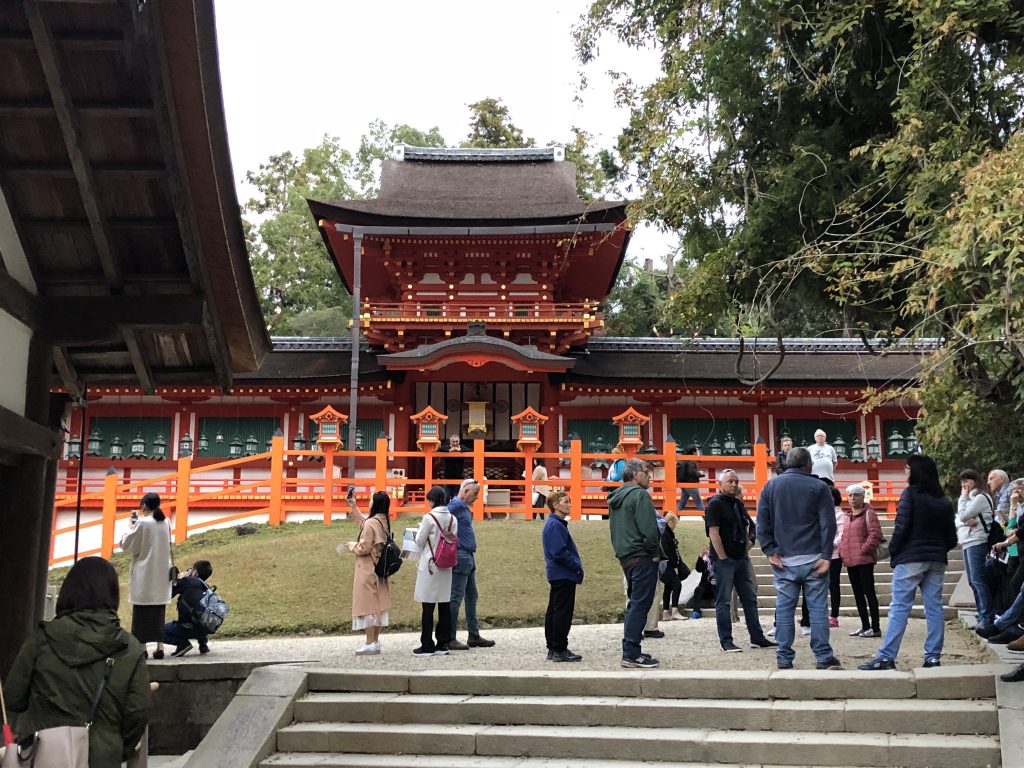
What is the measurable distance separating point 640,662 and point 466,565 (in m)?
2.11

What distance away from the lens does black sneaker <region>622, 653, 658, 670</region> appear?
7906mm

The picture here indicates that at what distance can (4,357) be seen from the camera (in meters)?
6.32

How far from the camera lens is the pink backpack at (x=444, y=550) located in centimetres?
897

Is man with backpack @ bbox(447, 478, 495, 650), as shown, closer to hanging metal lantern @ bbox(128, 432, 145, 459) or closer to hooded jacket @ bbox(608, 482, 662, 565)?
hooded jacket @ bbox(608, 482, 662, 565)

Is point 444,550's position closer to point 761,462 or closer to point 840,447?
point 761,462

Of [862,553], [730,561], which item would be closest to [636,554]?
[730,561]

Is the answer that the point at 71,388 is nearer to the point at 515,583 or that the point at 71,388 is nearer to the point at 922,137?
the point at 515,583

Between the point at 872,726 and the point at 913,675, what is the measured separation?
0.66 meters

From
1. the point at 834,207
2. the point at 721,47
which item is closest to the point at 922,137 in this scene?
the point at 834,207

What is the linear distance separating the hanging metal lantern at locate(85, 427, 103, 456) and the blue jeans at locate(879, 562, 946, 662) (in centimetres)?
1766

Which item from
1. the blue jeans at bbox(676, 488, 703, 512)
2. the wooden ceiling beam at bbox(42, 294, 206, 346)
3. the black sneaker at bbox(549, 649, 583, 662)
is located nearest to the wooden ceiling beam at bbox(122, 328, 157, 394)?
the wooden ceiling beam at bbox(42, 294, 206, 346)

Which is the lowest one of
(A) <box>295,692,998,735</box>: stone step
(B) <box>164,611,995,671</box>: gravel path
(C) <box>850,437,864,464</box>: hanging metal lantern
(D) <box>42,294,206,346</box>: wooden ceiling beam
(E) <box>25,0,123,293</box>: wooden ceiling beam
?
(A) <box>295,692,998,735</box>: stone step

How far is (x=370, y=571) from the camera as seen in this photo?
9180mm

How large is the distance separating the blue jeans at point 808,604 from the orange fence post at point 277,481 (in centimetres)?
1140
